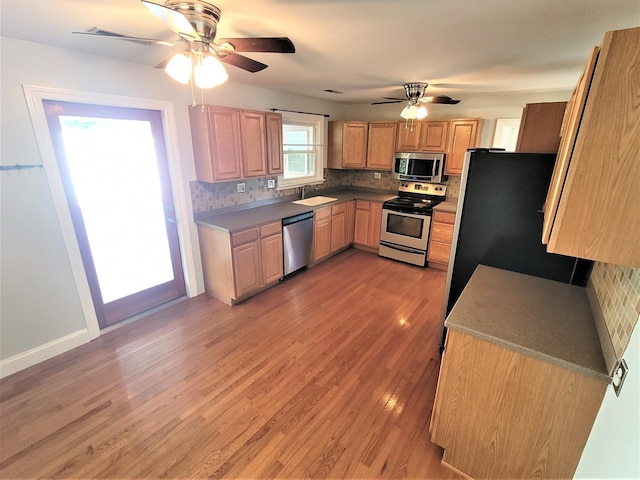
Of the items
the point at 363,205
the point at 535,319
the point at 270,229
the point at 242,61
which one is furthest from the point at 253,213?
the point at 535,319

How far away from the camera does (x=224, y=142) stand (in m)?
3.05

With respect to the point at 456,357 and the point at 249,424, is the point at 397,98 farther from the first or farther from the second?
the point at 249,424

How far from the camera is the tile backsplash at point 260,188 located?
3.29 meters

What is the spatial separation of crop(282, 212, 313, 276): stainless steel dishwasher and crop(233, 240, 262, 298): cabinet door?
0.46 metres

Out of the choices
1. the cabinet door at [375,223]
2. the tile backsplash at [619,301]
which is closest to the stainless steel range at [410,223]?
the cabinet door at [375,223]

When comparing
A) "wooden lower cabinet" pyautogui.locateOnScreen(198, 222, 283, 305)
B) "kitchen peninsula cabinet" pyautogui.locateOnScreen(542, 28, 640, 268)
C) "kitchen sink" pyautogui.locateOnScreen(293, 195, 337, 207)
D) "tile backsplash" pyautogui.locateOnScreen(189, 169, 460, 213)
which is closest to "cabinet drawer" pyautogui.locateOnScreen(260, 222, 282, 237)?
"wooden lower cabinet" pyautogui.locateOnScreen(198, 222, 283, 305)

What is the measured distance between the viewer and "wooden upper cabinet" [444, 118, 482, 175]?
3.92 metres

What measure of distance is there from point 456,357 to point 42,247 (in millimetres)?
3001

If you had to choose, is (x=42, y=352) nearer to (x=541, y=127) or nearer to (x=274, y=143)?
(x=274, y=143)

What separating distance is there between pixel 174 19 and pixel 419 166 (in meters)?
3.75

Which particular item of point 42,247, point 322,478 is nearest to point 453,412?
point 322,478

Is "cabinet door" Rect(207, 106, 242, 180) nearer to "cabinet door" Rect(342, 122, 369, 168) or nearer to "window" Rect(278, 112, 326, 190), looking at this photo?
"window" Rect(278, 112, 326, 190)

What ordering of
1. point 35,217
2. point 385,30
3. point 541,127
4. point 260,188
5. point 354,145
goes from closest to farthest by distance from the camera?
point 385,30
point 541,127
point 35,217
point 260,188
point 354,145

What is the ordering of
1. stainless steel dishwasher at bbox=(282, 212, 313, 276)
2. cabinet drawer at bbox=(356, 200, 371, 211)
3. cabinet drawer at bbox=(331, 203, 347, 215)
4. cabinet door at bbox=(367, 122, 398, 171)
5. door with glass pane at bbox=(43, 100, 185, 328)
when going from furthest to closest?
cabinet drawer at bbox=(356, 200, 371, 211)
cabinet door at bbox=(367, 122, 398, 171)
cabinet drawer at bbox=(331, 203, 347, 215)
stainless steel dishwasher at bbox=(282, 212, 313, 276)
door with glass pane at bbox=(43, 100, 185, 328)
